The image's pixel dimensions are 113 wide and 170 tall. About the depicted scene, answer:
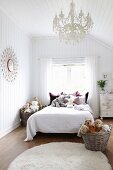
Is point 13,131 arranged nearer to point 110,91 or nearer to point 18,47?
point 18,47

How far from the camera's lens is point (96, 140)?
324cm

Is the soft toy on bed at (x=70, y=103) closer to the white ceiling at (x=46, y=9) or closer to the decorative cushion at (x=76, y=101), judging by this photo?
the decorative cushion at (x=76, y=101)

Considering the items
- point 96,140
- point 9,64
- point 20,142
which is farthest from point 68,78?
point 96,140

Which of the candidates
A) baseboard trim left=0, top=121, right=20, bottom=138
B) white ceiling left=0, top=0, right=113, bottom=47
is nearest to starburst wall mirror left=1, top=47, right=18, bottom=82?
white ceiling left=0, top=0, right=113, bottom=47

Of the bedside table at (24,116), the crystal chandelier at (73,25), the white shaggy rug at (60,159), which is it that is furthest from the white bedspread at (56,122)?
the crystal chandelier at (73,25)

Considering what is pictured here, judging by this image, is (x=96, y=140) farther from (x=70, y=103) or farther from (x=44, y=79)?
(x=44, y=79)

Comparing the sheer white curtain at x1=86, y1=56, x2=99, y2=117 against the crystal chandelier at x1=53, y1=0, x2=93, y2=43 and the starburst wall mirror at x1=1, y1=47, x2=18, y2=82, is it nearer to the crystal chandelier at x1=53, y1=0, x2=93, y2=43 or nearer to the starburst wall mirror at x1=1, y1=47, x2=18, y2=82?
the starburst wall mirror at x1=1, y1=47, x2=18, y2=82

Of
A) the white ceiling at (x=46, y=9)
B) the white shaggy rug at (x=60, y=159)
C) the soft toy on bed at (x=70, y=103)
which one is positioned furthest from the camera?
the soft toy on bed at (x=70, y=103)

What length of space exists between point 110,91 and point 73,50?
6.03 feet

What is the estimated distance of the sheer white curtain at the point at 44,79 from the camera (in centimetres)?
668

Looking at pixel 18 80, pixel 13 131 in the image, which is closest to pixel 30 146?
pixel 13 131

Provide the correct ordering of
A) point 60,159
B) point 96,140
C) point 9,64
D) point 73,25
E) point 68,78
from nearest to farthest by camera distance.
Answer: point 60,159 → point 96,140 → point 73,25 → point 9,64 → point 68,78

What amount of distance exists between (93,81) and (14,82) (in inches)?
104

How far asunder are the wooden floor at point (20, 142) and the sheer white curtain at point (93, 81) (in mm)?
2172
